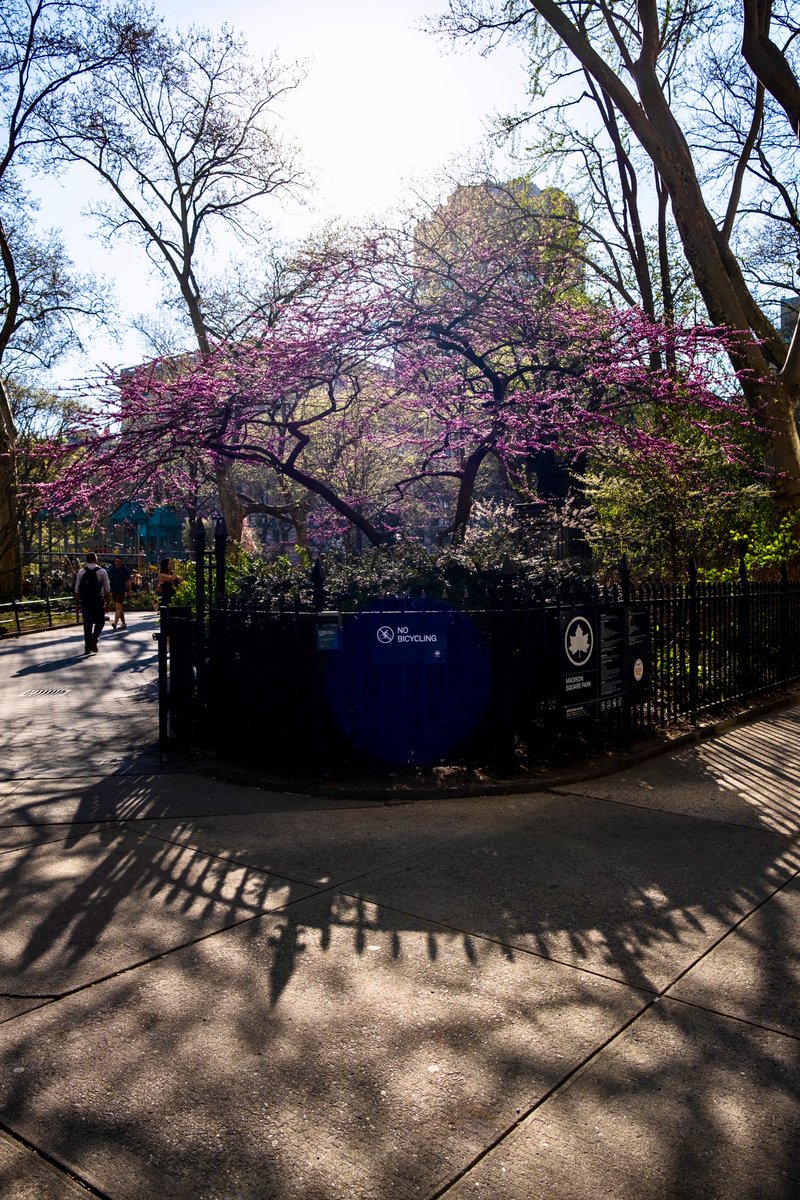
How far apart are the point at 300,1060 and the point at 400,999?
56 centimetres

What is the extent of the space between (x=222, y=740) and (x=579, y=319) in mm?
6448

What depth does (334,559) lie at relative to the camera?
918 cm

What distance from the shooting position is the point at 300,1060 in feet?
9.98

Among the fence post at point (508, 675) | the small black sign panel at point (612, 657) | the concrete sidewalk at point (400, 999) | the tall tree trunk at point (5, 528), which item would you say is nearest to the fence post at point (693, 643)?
the small black sign panel at point (612, 657)

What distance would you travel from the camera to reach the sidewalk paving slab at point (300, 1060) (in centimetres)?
253

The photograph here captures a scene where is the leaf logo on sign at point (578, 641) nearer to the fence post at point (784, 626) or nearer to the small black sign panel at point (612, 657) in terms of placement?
the small black sign panel at point (612, 657)

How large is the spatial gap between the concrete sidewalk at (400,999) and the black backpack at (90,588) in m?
10.8

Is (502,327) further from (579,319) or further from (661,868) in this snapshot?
(661,868)

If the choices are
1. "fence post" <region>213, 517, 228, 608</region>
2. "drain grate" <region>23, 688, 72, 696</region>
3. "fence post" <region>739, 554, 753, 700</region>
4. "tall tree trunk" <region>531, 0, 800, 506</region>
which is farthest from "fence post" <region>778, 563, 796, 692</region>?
"drain grate" <region>23, 688, 72, 696</region>

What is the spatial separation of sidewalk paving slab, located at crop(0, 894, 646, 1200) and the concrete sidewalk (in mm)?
11

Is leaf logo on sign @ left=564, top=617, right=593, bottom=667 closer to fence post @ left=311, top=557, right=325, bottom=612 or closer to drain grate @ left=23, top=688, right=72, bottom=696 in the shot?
fence post @ left=311, top=557, right=325, bottom=612

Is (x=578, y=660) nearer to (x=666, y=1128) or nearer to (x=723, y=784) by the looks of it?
(x=723, y=784)

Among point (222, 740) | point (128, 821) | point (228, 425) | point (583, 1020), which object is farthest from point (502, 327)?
point (583, 1020)

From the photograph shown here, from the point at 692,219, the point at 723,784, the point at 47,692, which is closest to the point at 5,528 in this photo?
the point at 47,692
